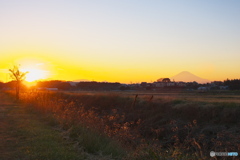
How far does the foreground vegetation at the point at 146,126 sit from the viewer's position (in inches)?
304

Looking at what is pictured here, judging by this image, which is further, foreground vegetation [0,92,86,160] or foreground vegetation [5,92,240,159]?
foreground vegetation [5,92,240,159]

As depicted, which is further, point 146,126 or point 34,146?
point 146,126

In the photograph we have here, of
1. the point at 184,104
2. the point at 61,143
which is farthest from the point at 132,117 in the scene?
the point at 61,143

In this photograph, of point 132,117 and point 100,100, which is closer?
point 132,117

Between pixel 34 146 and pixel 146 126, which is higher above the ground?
pixel 34 146

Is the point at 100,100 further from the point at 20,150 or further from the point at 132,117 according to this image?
the point at 20,150

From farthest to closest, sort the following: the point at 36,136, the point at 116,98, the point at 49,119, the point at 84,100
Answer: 1. the point at 84,100
2. the point at 116,98
3. the point at 49,119
4. the point at 36,136

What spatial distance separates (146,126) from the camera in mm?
21781

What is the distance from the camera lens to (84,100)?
1474 inches

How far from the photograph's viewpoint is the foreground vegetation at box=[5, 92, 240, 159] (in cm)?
772

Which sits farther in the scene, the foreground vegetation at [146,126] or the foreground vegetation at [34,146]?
the foreground vegetation at [146,126]

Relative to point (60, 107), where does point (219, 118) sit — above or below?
below

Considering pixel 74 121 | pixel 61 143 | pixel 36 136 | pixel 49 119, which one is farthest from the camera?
pixel 49 119

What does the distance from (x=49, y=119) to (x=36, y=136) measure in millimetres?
4258
